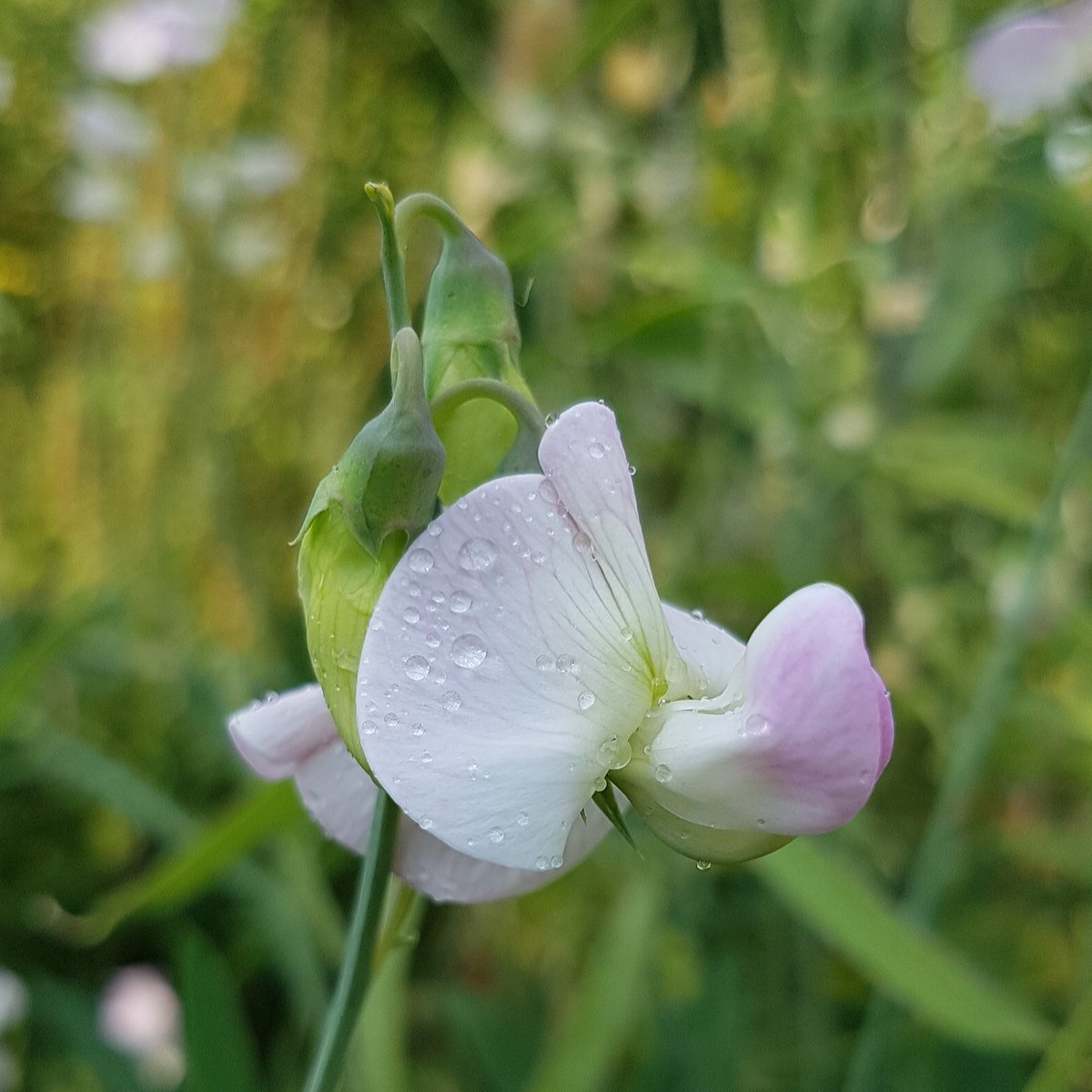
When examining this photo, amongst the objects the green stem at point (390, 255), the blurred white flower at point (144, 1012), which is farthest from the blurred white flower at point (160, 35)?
the green stem at point (390, 255)

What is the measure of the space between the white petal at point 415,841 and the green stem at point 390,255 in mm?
122

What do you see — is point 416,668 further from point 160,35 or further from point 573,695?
point 160,35

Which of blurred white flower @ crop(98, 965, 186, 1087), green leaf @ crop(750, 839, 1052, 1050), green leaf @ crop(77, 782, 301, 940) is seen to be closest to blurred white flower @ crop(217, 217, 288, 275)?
blurred white flower @ crop(98, 965, 186, 1087)

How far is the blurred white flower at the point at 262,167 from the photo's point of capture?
4.26 feet

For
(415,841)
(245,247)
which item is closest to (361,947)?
(415,841)

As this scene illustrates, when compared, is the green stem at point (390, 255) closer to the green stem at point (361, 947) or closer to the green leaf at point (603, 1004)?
the green stem at point (361, 947)

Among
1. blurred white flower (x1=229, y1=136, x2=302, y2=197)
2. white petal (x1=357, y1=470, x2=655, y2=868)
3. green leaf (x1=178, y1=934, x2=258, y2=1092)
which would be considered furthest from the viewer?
blurred white flower (x1=229, y1=136, x2=302, y2=197)

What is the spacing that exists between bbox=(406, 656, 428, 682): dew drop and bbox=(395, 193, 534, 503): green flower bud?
0.07 m

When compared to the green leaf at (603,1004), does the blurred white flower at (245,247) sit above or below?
above

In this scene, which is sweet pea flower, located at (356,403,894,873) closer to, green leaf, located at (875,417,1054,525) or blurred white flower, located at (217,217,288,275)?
green leaf, located at (875,417,1054,525)

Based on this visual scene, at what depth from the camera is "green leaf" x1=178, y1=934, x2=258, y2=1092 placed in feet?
1.78

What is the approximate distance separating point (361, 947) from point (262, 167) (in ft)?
3.86

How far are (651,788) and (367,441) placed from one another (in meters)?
0.11

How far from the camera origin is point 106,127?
4.25 feet
